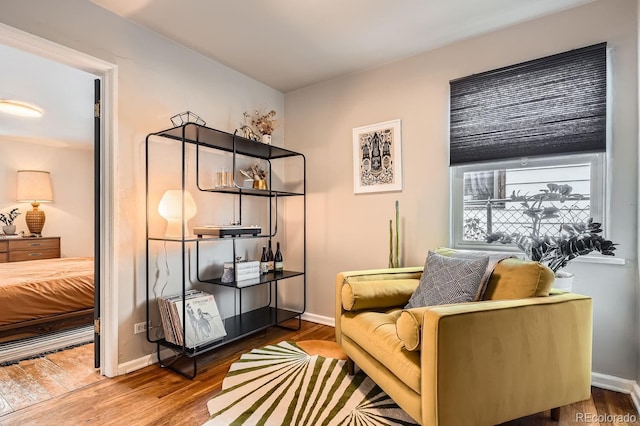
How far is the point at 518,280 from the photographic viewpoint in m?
1.71

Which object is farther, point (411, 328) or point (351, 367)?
point (351, 367)

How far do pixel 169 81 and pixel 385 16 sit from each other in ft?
5.53

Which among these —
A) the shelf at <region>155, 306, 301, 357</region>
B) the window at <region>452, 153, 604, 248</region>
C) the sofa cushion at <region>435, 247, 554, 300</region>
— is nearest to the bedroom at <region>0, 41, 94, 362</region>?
the shelf at <region>155, 306, 301, 357</region>

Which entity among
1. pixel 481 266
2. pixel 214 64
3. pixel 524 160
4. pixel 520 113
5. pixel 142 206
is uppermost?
pixel 214 64

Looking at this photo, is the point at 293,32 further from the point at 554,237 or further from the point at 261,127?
the point at 554,237

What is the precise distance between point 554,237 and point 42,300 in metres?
4.19

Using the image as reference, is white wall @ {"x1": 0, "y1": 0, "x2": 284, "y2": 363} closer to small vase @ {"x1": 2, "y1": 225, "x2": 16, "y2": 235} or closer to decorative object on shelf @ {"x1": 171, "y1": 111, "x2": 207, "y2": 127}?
decorative object on shelf @ {"x1": 171, "y1": 111, "x2": 207, "y2": 127}

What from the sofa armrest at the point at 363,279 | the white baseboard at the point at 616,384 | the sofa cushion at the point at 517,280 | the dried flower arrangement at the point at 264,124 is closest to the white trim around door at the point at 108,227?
the dried flower arrangement at the point at 264,124

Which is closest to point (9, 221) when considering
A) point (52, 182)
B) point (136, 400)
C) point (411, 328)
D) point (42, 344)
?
point (52, 182)

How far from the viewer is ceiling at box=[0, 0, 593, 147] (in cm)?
215

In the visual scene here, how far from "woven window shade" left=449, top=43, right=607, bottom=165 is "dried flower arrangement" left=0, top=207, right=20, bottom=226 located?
6018 mm

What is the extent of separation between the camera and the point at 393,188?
290cm

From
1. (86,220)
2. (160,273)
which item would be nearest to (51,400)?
(160,273)

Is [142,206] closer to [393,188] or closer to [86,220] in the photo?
[393,188]
